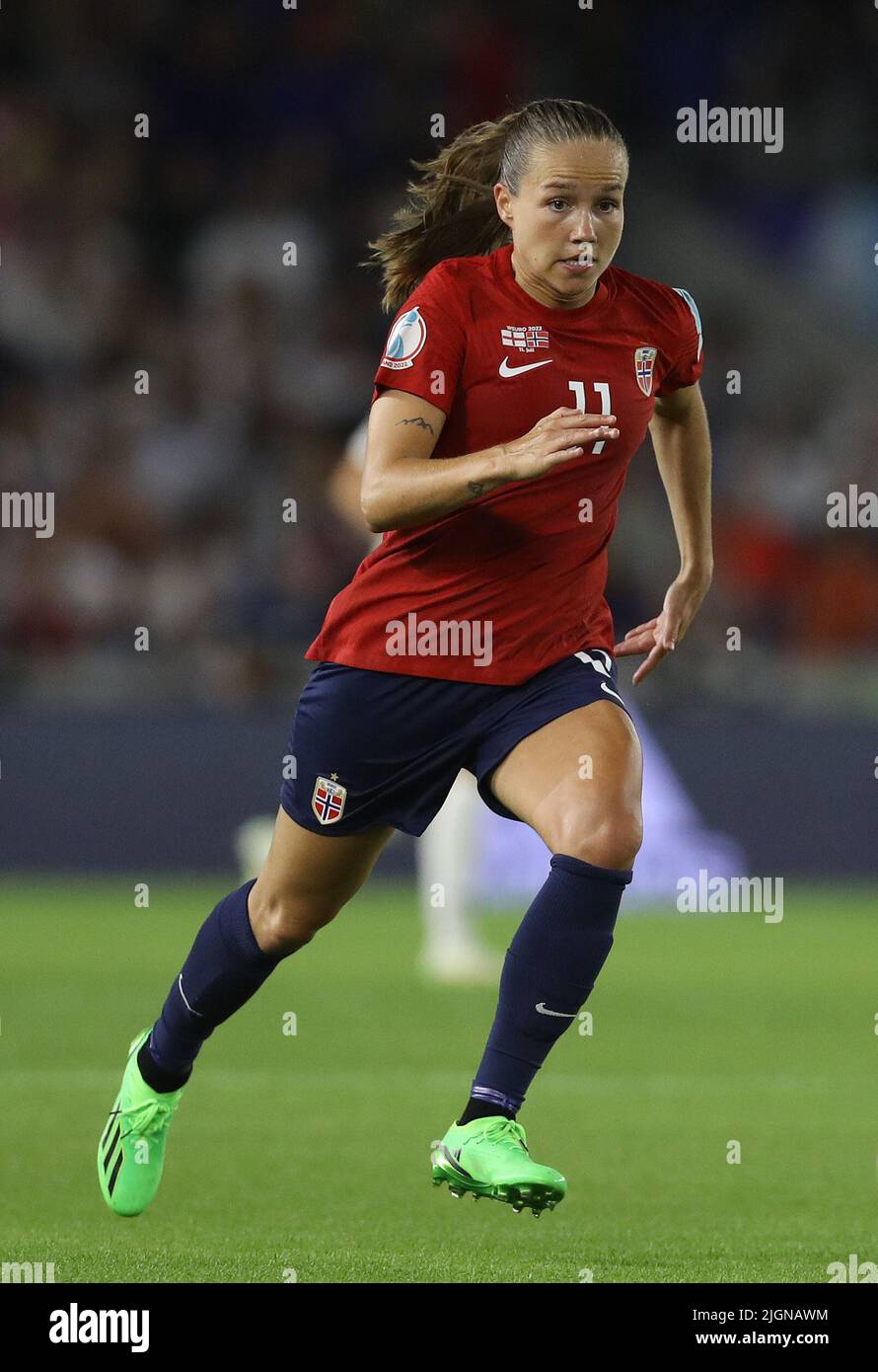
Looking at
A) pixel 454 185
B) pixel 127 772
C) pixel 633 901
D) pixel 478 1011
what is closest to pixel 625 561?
pixel 633 901

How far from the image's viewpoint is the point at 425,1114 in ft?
20.8

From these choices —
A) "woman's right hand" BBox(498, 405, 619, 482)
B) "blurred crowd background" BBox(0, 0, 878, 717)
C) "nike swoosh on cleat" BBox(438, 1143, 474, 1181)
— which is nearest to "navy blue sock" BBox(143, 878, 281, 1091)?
"nike swoosh on cleat" BBox(438, 1143, 474, 1181)

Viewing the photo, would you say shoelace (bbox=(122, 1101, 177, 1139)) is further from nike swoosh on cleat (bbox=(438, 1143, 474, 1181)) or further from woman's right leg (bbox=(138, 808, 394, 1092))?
Answer: nike swoosh on cleat (bbox=(438, 1143, 474, 1181))

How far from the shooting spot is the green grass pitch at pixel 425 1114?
4320mm

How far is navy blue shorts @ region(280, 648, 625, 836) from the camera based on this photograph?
4.30m

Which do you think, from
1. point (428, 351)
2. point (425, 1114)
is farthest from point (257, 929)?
point (425, 1114)

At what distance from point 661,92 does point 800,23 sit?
4.71 feet

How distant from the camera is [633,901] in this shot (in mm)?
12883

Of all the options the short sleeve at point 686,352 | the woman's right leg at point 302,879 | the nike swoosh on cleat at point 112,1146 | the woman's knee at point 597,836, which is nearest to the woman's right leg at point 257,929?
the woman's right leg at point 302,879

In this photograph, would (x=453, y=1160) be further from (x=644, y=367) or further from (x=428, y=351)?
(x=644, y=367)

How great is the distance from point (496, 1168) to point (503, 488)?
1343 millimetres

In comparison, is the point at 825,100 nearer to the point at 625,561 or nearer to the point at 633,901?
the point at 625,561

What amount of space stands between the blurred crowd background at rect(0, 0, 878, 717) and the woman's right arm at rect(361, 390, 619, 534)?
862cm

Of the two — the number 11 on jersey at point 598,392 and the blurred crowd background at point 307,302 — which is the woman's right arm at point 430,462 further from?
the blurred crowd background at point 307,302
